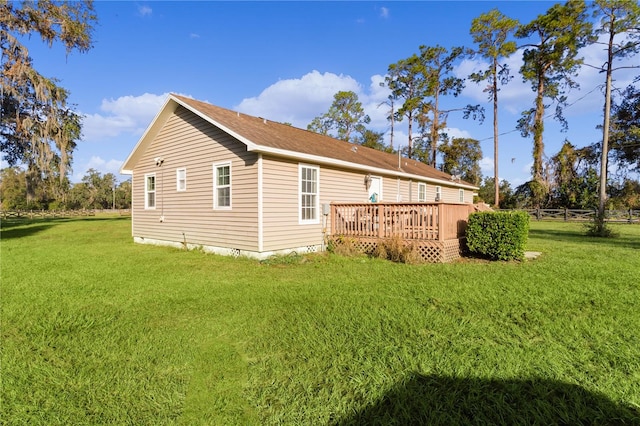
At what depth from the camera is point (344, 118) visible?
A: 119 ft

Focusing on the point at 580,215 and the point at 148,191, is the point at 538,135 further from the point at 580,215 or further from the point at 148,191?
the point at 148,191

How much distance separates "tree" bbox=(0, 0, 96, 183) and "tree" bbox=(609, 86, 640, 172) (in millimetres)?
41185

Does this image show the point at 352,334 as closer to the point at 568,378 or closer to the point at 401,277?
the point at 568,378

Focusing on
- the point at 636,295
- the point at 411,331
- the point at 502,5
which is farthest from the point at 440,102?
the point at 411,331

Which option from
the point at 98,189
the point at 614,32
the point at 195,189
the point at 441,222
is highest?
the point at 614,32

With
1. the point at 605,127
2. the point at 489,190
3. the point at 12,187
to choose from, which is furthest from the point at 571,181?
the point at 12,187

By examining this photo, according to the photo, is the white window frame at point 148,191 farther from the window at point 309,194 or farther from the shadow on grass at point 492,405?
the shadow on grass at point 492,405

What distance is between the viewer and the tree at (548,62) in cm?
2256

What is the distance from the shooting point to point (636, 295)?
4.70m

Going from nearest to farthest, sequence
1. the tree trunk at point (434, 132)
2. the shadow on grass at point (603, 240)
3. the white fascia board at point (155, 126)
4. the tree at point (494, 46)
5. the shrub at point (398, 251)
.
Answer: the shrub at point (398, 251), the white fascia board at point (155, 126), the shadow on grass at point (603, 240), the tree at point (494, 46), the tree trunk at point (434, 132)

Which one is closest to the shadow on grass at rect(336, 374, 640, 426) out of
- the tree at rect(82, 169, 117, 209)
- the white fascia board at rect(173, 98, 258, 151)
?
the white fascia board at rect(173, 98, 258, 151)

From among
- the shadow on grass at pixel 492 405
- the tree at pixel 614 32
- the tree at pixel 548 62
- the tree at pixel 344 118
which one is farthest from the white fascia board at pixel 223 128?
the tree at pixel 344 118

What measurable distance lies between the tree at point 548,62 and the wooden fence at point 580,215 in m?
1.68

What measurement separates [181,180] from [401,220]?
7.20 metres
